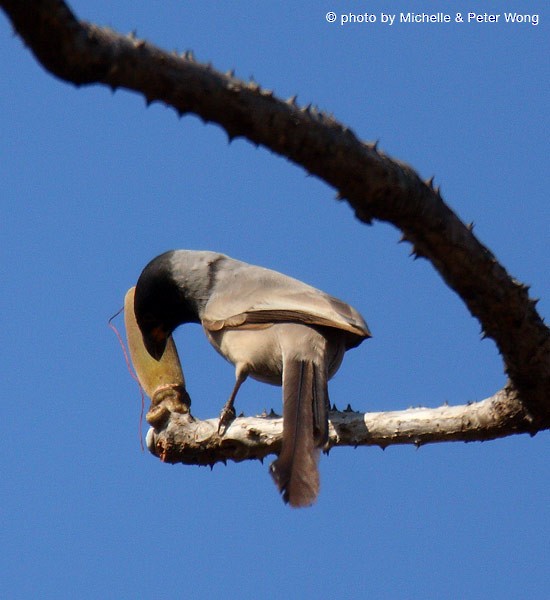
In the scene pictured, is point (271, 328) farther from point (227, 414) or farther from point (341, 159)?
point (341, 159)

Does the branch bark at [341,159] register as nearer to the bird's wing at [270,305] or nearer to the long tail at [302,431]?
the long tail at [302,431]

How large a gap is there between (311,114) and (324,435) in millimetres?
2442

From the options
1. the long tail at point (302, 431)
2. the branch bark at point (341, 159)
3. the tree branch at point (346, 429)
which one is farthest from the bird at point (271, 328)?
the branch bark at point (341, 159)

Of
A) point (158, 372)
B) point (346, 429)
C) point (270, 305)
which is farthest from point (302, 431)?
point (158, 372)

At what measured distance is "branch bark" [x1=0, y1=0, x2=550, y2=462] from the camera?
10.6 feet

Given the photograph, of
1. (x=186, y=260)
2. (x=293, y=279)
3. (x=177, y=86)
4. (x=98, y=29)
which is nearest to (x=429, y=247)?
(x=177, y=86)

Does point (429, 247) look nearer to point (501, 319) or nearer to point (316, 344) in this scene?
point (501, 319)

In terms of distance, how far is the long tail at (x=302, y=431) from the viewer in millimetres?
5312

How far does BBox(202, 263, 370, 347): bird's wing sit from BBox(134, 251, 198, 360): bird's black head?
16.7 inches

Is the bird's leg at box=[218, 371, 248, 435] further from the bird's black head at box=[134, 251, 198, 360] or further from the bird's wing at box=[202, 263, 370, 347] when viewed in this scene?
the bird's black head at box=[134, 251, 198, 360]

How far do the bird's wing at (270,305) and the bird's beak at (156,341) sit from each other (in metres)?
0.40

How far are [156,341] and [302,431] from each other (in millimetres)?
2256

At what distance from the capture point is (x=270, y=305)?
6.87 meters

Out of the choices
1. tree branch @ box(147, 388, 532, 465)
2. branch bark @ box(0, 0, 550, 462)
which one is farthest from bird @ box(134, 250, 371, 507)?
branch bark @ box(0, 0, 550, 462)
